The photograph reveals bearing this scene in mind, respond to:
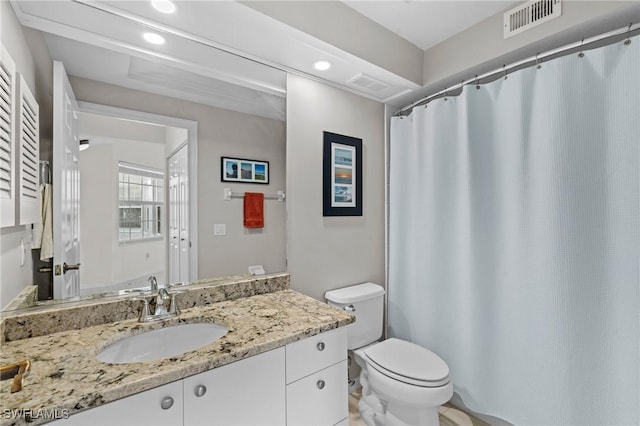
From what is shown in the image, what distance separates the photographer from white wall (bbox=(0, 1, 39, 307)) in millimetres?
962

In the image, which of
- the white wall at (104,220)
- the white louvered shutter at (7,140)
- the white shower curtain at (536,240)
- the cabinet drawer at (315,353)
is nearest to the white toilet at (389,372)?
the white shower curtain at (536,240)

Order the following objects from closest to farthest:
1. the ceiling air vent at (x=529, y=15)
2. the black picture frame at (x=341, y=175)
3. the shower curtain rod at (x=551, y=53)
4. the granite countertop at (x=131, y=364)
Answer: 1. the granite countertop at (x=131, y=364)
2. the shower curtain rod at (x=551, y=53)
3. the ceiling air vent at (x=529, y=15)
4. the black picture frame at (x=341, y=175)

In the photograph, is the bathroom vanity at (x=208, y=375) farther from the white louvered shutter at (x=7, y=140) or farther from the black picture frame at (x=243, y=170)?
the black picture frame at (x=243, y=170)

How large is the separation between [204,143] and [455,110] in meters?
1.53

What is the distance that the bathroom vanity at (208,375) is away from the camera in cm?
76

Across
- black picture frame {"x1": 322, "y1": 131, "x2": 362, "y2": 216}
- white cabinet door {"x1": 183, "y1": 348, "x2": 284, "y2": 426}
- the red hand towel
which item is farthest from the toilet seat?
the red hand towel

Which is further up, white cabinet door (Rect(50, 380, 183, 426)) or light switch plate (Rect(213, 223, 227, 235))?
light switch plate (Rect(213, 223, 227, 235))

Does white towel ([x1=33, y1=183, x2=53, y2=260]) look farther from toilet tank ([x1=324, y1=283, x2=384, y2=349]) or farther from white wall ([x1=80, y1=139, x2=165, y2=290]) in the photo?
toilet tank ([x1=324, y1=283, x2=384, y2=349])

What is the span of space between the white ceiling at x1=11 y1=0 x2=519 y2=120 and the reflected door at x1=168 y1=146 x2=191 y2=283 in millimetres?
344

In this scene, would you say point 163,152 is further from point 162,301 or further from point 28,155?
point 162,301

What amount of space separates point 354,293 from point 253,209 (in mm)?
872

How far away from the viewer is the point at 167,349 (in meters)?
1.20

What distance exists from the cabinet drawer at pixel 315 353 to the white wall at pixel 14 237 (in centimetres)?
99

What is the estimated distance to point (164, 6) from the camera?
119 centimetres
